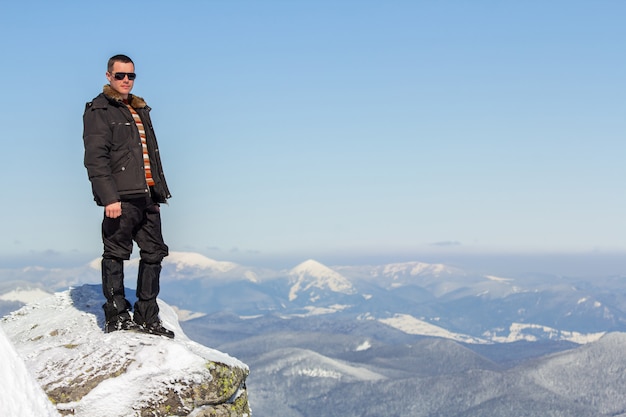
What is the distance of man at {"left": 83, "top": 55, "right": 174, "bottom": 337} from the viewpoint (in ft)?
43.5

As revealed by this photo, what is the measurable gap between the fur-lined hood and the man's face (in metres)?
0.10

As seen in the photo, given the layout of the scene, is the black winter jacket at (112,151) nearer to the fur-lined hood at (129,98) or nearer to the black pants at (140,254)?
the fur-lined hood at (129,98)

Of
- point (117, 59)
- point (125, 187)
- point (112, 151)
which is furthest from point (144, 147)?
point (117, 59)

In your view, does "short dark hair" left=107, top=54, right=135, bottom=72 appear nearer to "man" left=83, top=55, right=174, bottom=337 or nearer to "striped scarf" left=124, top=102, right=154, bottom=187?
"man" left=83, top=55, right=174, bottom=337

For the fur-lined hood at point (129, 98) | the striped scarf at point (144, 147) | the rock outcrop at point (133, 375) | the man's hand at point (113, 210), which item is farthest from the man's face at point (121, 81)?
the rock outcrop at point (133, 375)

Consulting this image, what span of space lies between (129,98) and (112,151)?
1443mm

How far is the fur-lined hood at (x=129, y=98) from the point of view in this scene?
13.8 m

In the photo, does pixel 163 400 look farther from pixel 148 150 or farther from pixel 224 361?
pixel 148 150

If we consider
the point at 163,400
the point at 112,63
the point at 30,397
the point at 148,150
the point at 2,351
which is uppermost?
the point at 112,63

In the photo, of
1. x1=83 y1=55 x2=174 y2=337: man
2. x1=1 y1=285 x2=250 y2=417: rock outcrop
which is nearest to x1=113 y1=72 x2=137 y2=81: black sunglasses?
x1=83 y1=55 x2=174 y2=337: man

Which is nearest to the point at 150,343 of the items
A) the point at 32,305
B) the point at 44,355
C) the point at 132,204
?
the point at 44,355

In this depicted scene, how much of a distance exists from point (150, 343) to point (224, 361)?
151 cm

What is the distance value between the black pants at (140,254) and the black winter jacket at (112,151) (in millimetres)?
493

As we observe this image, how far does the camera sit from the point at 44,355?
1305 centimetres
